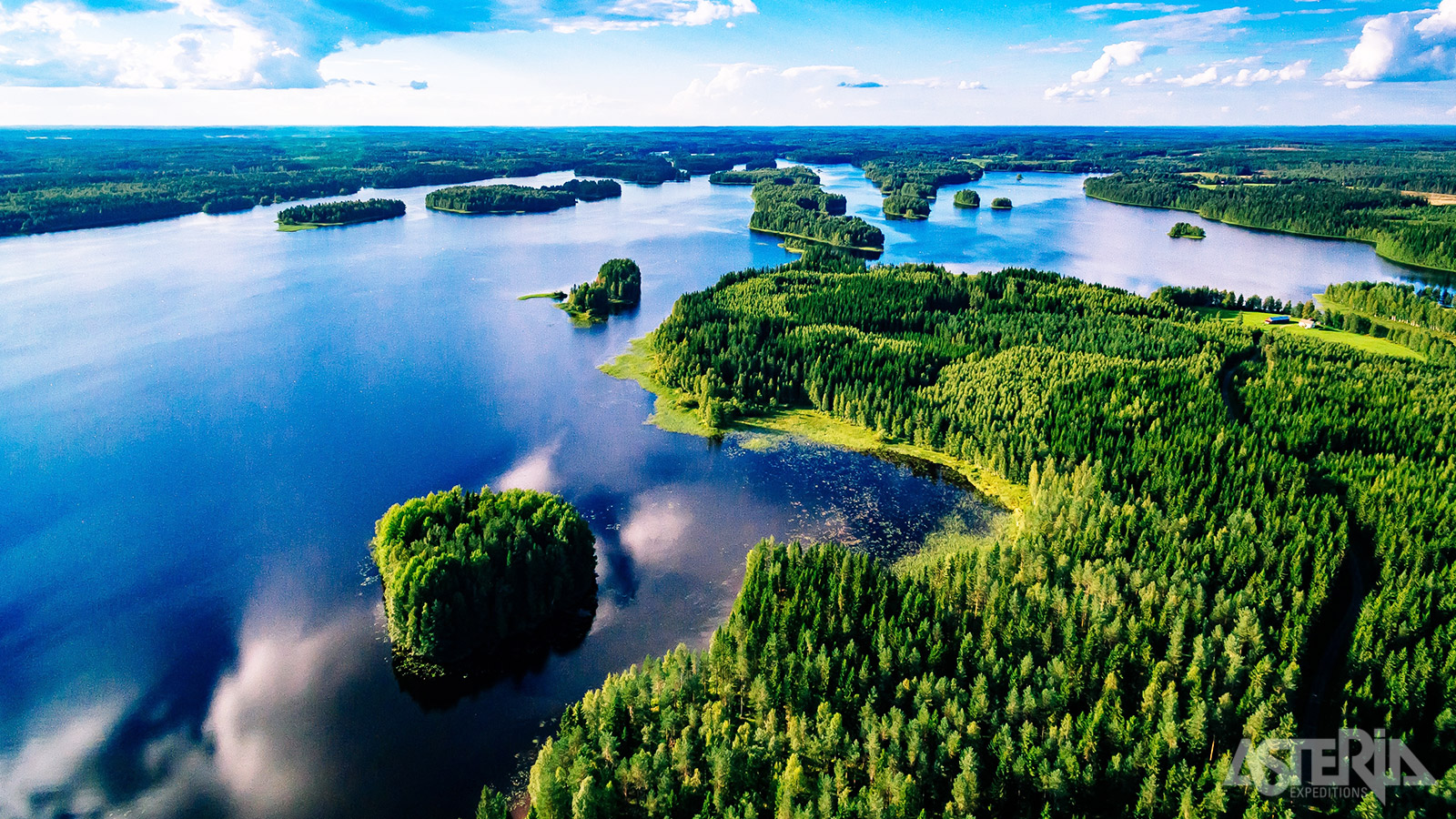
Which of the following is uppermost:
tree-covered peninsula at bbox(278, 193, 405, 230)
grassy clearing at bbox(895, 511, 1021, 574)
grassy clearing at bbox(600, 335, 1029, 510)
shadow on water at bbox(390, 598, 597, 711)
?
tree-covered peninsula at bbox(278, 193, 405, 230)

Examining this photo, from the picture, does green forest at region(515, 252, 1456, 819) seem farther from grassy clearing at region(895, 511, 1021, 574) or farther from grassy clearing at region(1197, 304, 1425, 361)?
grassy clearing at region(1197, 304, 1425, 361)

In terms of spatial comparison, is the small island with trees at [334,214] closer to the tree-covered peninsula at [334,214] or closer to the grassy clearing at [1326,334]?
the tree-covered peninsula at [334,214]

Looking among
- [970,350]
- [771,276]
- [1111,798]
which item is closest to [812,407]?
[970,350]

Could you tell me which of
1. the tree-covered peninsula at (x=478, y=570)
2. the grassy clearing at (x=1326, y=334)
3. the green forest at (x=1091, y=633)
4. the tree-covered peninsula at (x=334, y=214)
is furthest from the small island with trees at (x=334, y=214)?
the grassy clearing at (x=1326, y=334)

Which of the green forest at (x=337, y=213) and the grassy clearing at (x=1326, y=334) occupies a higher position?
the green forest at (x=337, y=213)

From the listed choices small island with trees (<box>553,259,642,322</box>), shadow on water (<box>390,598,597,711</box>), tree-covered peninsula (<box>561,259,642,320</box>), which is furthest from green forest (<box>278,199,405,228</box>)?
shadow on water (<box>390,598,597,711</box>)

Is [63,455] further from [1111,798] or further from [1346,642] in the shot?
[1346,642]
